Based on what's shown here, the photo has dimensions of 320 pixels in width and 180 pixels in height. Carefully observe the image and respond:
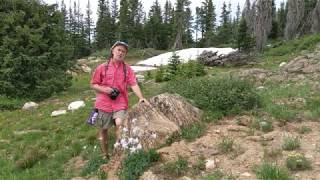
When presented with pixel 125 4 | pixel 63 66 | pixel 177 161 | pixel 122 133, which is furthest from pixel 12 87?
pixel 125 4

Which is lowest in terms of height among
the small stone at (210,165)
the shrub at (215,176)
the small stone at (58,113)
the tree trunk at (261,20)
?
the shrub at (215,176)

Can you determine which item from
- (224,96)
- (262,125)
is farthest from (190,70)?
(262,125)

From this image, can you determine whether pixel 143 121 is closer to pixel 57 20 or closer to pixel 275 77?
pixel 275 77

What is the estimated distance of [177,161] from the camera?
7.01 metres

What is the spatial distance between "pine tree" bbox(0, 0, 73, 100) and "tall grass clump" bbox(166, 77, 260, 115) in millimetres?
9047

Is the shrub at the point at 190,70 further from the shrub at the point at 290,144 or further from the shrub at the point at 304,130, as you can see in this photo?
the shrub at the point at 290,144

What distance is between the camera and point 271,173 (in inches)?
244

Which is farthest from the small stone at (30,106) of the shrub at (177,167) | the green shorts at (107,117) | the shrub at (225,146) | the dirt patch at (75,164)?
the shrub at (177,167)

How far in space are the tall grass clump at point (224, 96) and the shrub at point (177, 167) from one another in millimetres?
2732

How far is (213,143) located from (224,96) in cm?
207

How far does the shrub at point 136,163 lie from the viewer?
7.01 m

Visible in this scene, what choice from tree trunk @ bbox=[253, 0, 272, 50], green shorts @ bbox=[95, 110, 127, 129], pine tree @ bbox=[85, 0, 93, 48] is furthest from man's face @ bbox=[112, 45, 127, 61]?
pine tree @ bbox=[85, 0, 93, 48]

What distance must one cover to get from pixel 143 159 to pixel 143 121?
3.68 feet

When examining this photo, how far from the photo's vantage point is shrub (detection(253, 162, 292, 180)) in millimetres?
6143
